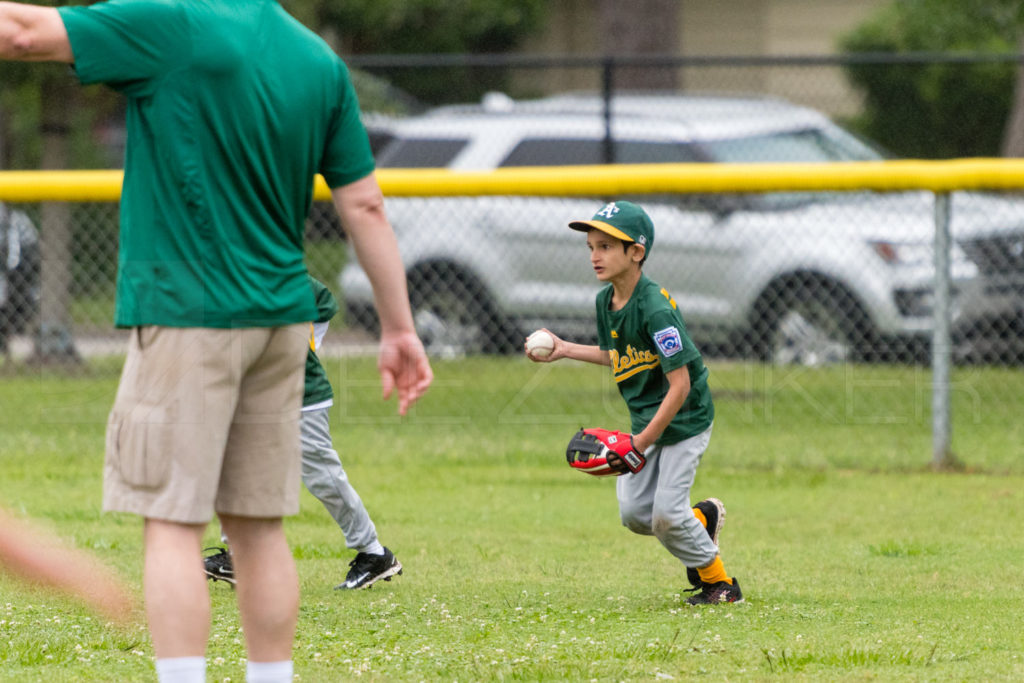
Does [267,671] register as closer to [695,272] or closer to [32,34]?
[32,34]

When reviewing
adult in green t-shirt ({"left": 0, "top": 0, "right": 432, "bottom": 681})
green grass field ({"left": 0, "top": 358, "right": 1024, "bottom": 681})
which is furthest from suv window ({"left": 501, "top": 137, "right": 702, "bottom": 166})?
adult in green t-shirt ({"left": 0, "top": 0, "right": 432, "bottom": 681})

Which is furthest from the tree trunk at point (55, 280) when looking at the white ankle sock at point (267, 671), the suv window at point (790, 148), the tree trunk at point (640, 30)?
the white ankle sock at point (267, 671)

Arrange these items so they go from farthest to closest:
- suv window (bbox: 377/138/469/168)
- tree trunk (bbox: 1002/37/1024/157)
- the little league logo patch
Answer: tree trunk (bbox: 1002/37/1024/157) < suv window (bbox: 377/138/469/168) < the little league logo patch

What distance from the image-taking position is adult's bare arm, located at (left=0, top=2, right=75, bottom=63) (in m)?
2.71

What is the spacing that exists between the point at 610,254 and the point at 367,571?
1.45 metres

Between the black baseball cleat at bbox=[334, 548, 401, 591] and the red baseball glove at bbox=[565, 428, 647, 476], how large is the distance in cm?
86

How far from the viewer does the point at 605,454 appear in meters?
4.61

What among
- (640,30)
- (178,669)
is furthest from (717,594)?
(640,30)

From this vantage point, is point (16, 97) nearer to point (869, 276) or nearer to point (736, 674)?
point (869, 276)

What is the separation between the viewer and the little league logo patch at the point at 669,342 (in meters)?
4.54

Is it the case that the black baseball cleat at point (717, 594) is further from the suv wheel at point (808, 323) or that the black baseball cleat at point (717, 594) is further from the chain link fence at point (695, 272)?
the suv wheel at point (808, 323)

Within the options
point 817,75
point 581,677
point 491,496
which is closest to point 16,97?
point 491,496

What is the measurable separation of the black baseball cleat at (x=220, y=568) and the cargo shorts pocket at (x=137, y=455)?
6.92ft

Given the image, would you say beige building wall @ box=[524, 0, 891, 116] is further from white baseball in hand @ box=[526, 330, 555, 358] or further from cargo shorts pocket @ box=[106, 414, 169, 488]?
cargo shorts pocket @ box=[106, 414, 169, 488]
